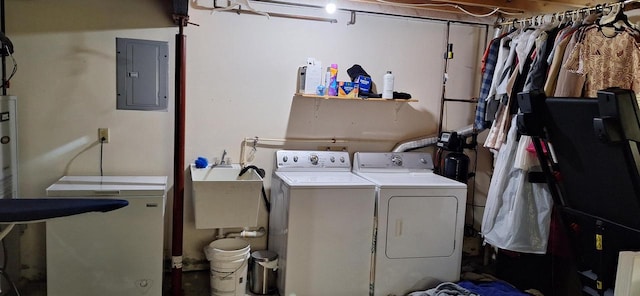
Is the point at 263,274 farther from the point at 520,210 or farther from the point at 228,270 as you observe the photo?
the point at 520,210

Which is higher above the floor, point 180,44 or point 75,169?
point 180,44

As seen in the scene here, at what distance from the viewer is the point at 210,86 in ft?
10.9

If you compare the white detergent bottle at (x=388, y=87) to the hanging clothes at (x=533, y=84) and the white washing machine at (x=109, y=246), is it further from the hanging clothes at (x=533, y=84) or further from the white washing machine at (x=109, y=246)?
the white washing machine at (x=109, y=246)

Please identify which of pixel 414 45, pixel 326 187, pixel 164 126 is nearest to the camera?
pixel 326 187

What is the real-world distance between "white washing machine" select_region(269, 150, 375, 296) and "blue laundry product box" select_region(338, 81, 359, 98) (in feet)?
2.18

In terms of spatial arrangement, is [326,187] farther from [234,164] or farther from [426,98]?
[426,98]

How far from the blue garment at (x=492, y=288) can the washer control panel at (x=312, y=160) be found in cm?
120

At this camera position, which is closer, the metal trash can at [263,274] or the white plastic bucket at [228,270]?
the white plastic bucket at [228,270]

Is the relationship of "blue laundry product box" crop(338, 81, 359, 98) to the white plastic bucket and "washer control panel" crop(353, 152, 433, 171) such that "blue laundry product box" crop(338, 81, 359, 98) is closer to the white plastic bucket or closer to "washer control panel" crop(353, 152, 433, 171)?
"washer control panel" crop(353, 152, 433, 171)

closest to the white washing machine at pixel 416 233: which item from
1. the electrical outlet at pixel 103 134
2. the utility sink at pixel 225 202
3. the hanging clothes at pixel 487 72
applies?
the hanging clothes at pixel 487 72

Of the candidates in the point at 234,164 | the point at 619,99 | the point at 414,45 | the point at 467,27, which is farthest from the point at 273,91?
the point at 619,99

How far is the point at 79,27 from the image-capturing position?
3.04m

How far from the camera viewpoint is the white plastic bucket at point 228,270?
2.97 m

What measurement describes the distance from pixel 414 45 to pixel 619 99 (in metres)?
2.27
